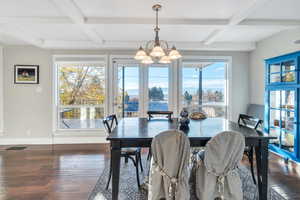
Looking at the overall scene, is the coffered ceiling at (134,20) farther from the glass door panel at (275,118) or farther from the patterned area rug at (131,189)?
the patterned area rug at (131,189)

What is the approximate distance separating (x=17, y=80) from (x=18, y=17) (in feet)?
6.97

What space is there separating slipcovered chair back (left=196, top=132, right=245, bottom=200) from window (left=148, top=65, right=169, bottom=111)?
2801mm

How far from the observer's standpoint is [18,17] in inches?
113

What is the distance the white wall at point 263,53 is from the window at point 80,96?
360cm

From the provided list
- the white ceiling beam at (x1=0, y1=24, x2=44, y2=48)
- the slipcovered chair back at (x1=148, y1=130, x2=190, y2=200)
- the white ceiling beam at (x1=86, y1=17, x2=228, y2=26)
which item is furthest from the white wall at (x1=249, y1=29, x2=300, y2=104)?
the white ceiling beam at (x1=0, y1=24, x2=44, y2=48)

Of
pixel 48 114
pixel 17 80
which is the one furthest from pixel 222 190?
pixel 17 80

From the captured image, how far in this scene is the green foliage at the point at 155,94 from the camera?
468 centimetres

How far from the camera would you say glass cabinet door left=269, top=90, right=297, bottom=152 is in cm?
332

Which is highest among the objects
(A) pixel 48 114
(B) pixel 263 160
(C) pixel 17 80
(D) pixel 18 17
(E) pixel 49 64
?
(D) pixel 18 17

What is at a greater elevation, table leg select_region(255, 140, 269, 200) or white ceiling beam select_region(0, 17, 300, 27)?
white ceiling beam select_region(0, 17, 300, 27)

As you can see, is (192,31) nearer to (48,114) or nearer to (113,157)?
(113,157)

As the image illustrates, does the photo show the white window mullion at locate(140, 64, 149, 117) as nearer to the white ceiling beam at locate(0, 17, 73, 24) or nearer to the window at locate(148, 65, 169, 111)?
the window at locate(148, 65, 169, 111)

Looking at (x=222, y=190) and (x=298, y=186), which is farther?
(x=298, y=186)

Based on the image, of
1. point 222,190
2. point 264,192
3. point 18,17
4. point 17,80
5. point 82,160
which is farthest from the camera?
point 17,80
